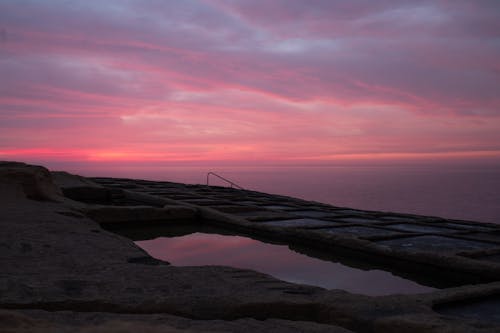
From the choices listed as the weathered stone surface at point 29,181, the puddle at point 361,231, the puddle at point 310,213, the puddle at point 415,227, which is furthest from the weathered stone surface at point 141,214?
the puddle at point 415,227

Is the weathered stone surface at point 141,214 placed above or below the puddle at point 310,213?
below

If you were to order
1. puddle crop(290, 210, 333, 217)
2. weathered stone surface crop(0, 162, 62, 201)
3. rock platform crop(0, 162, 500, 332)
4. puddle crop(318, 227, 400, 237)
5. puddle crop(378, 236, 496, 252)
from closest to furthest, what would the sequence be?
rock platform crop(0, 162, 500, 332), puddle crop(378, 236, 496, 252), puddle crop(318, 227, 400, 237), weathered stone surface crop(0, 162, 62, 201), puddle crop(290, 210, 333, 217)

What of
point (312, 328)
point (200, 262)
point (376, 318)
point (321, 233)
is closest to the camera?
point (312, 328)

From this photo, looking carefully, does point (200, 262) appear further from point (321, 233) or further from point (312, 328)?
point (312, 328)

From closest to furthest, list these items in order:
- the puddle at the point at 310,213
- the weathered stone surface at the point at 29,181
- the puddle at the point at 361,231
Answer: the puddle at the point at 361,231
the weathered stone surface at the point at 29,181
the puddle at the point at 310,213

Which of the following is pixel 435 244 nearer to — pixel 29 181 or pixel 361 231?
pixel 361 231

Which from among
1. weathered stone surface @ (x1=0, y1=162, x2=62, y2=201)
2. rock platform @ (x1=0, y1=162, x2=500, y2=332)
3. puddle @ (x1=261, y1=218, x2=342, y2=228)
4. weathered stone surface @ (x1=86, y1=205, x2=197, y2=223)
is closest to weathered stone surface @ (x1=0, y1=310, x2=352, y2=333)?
rock platform @ (x1=0, y1=162, x2=500, y2=332)

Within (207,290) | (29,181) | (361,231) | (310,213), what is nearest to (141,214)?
(29,181)

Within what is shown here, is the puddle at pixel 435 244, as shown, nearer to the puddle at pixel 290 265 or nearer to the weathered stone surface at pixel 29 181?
the puddle at pixel 290 265

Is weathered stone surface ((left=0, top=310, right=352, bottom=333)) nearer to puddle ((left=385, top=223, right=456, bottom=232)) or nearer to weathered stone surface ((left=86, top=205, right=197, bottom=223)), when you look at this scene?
puddle ((left=385, top=223, right=456, bottom=232))

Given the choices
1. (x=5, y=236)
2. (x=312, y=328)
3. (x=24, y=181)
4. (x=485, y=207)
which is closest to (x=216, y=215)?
(x=24, y=181)

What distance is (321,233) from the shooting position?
19.0 ft

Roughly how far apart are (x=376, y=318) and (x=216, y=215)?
535cm

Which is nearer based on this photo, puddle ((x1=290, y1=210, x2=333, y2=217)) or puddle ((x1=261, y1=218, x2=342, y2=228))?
puddle ((x1=261, y1=218, x2=342, y2=228))
